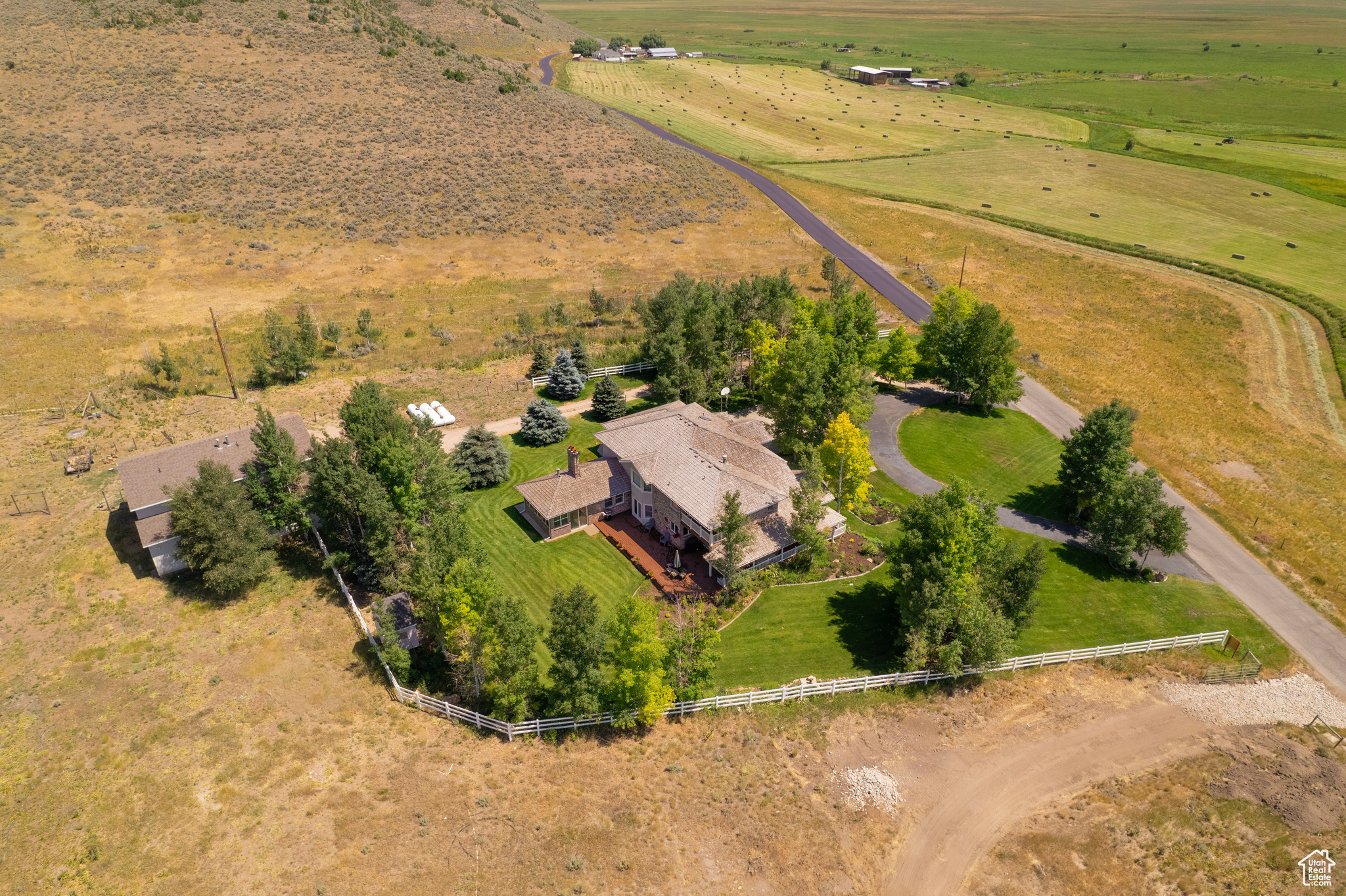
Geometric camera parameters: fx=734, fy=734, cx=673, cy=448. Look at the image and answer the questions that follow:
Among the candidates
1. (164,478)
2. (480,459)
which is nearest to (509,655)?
(480,459)

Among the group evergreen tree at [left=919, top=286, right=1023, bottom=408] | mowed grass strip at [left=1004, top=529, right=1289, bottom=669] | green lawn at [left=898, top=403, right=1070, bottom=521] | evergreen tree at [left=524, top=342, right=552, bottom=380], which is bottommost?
mowed grass strip at [left=1004, top=529, right=1289, bottom=669]

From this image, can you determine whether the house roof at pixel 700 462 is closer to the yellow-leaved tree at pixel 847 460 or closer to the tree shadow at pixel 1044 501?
the yellow-leaved tree at pixel 847 460

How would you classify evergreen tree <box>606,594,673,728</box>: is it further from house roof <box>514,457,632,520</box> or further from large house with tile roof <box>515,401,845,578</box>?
house roof <box>514,457,632,520</box>

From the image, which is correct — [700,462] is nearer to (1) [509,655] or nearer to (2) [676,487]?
(2) [676,487]

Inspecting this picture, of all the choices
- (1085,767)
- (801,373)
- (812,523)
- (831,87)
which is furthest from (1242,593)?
(831,87)

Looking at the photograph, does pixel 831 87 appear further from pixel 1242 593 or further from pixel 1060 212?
pixel 1242 593

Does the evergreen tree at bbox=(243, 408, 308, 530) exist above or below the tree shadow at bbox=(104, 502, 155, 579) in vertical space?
above

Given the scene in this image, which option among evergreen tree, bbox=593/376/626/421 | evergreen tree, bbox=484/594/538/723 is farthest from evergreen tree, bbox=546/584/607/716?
Answer: evergreen tree, bbox=593/376/626/421
